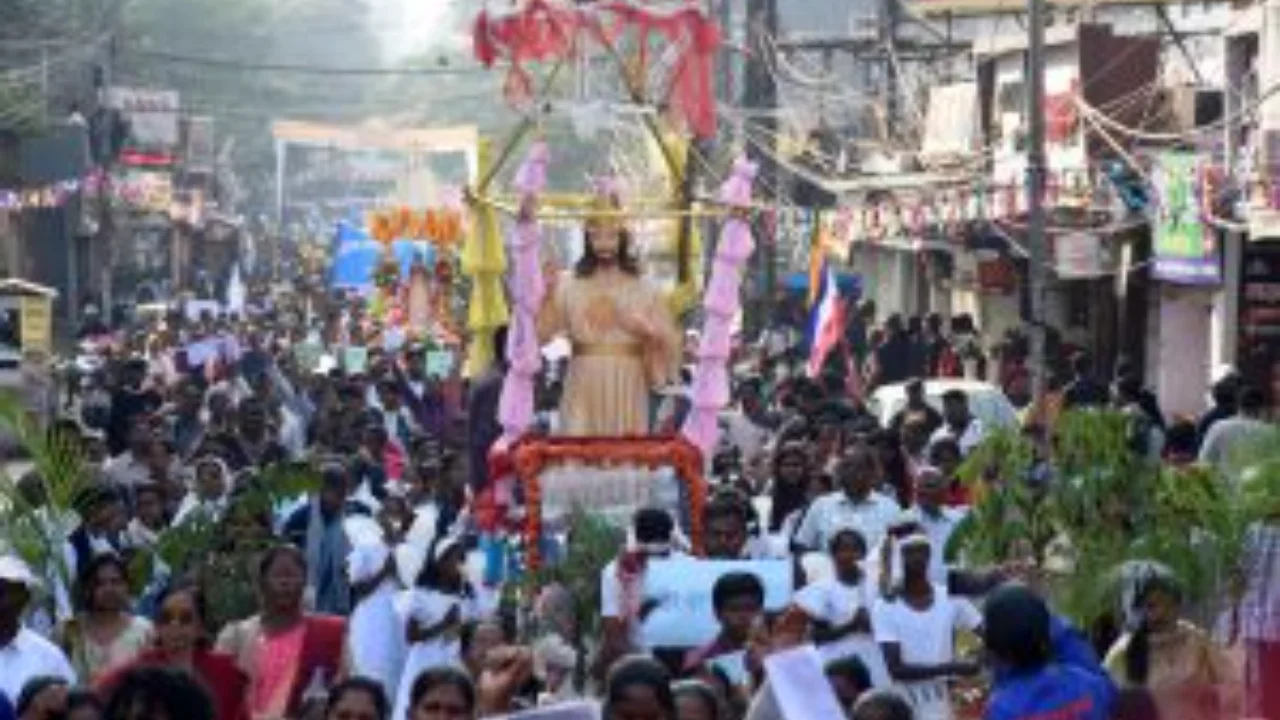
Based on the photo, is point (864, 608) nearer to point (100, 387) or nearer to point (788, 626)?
point (788, 626)

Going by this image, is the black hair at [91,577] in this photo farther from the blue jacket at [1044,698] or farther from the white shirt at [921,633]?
the blue jacket at [1044,698]

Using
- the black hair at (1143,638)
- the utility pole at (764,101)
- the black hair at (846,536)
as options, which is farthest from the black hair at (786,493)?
the utility pole at (764,101)

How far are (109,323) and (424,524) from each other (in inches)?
1422

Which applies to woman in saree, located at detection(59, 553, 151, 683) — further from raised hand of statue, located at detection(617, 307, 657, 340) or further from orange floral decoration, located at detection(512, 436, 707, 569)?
raised hand of statue, located at detection(617, 307, 657, 340)

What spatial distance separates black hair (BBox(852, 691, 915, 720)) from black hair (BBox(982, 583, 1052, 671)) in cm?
28

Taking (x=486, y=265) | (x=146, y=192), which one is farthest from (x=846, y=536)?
(x=146, y=192)

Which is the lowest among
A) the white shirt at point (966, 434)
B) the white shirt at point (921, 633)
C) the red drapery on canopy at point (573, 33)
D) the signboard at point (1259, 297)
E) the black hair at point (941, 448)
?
the white shirt at point (921, 633)

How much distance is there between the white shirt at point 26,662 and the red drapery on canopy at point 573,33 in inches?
281

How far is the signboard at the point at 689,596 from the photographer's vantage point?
1223 cm

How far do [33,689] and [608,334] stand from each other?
7234 millimetres

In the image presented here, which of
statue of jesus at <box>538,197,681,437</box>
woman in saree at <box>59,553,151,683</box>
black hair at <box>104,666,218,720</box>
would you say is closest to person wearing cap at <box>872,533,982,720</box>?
woman in saree at <box>59,553,151,683</box>

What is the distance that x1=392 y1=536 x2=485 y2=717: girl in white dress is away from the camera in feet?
38.8

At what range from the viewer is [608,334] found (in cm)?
1612

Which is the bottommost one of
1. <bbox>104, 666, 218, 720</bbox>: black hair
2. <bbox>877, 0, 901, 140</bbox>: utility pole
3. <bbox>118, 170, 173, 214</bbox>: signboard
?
<bbox>104, 666, 218, 720</bbox>: black hair
